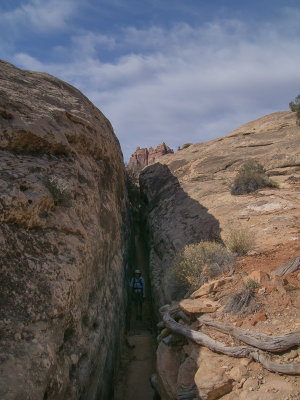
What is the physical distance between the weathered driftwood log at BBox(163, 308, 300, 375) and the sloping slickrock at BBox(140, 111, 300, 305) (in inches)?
Answer: 113

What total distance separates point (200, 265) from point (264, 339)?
3401mm

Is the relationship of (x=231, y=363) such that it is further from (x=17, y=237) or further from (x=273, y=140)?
(x=273, y=140)

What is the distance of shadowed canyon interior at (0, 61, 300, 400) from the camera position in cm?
341

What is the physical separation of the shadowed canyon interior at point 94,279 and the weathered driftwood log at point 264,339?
0.25 ft

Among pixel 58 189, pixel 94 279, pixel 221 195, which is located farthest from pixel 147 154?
pixel 58 189

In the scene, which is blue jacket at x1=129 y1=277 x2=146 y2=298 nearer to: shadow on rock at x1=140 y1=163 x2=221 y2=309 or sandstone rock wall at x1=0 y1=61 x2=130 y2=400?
shadow on rock at x1=140 y1=163 x2=221 y2=309

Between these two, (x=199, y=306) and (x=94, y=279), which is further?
(x=94, y=279)

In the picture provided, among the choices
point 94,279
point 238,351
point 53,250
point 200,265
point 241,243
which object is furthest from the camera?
point 241,243

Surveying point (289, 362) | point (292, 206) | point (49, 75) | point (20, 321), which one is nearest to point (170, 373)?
point (289, 362)

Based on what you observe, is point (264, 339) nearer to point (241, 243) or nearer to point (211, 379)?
point (211, 379)

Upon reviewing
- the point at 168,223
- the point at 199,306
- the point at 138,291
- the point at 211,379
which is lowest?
the point at 138,291

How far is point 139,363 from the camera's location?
7.30m

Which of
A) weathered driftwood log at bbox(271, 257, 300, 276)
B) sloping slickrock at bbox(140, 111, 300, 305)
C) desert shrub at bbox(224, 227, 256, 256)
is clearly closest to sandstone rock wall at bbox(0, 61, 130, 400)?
sloping slickrock at bbox(140, 111, 300, 305)

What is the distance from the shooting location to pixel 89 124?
7.69m
